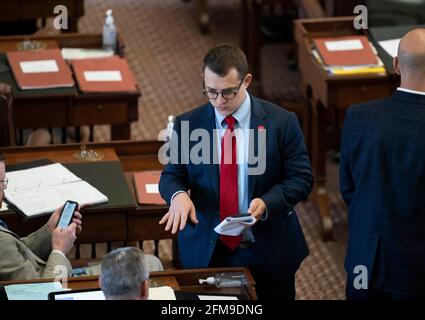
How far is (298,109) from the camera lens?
770cm

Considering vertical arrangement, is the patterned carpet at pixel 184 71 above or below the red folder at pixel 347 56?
below

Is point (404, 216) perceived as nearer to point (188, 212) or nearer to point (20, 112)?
point (188, 212)

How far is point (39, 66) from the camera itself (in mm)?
6672

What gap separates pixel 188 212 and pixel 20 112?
226 cm

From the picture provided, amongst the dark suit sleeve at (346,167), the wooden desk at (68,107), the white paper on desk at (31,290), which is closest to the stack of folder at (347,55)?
the wooden desk at (68,107)

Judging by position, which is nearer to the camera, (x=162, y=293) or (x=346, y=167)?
(x=162, y=293)

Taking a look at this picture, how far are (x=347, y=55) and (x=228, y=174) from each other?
92.1 inches

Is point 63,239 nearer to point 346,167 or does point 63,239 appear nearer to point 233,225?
point 233,225

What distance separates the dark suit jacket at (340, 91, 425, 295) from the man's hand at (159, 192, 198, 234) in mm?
657

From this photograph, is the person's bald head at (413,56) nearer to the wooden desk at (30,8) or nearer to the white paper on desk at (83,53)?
the white paper on desk at (83,53)

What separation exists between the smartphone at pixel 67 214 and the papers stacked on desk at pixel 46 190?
0.94 ft

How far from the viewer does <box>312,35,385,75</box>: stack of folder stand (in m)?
6.59

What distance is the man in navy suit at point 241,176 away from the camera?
14.8 feet

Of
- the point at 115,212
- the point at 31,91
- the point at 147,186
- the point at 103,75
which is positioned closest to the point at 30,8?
the point at 103,75
